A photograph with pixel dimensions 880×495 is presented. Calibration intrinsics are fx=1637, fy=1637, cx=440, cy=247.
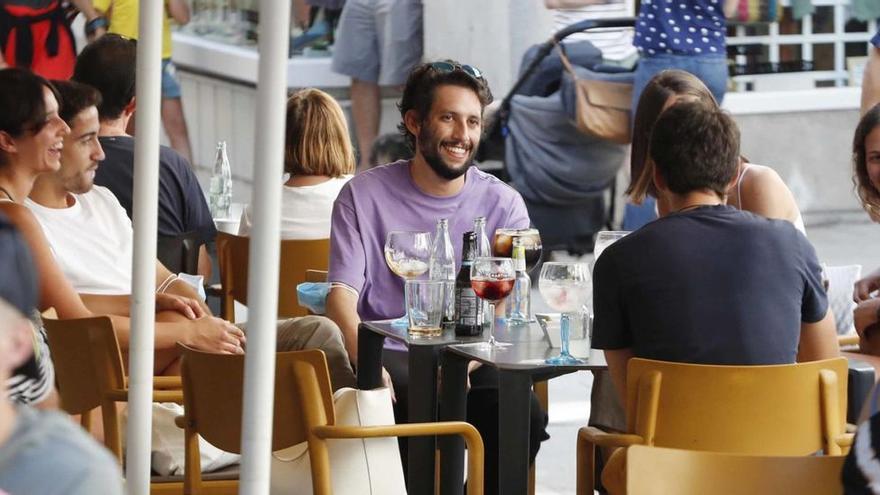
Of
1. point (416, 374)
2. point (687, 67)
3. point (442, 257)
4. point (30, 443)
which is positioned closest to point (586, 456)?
point (416, 374)

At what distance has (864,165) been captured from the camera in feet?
12.7

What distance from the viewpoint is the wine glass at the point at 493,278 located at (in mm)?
3428

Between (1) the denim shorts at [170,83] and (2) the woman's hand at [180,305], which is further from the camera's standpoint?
(1) the denim shorts at [170,83]

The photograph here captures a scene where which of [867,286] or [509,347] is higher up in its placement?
[867,286]

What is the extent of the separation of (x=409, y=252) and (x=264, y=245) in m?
1.86

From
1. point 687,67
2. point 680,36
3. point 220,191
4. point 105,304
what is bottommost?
point 105,304

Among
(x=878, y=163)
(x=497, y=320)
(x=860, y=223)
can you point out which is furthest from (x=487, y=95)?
(x=860, y=223)

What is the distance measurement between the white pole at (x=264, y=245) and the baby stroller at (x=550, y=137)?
640 cm

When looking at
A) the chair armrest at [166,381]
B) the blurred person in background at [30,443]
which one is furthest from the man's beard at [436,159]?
the blurred person in background at [30,443]

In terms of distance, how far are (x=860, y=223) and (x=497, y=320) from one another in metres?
6.97

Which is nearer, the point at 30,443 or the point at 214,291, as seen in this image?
the point at 30,443

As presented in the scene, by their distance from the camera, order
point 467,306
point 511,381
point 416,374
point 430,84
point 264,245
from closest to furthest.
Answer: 1. point 264,245
2. point 511,381
3. point 416,374
4. point 467,306
5. point 430,84

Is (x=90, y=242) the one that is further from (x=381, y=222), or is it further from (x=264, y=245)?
(x=264, y=245)

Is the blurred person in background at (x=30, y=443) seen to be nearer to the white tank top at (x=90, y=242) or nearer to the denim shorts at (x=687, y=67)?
the white tank top at (x=90, y=242)
